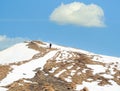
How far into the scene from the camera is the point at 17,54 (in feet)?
373

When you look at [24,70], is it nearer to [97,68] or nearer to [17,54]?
[97,68]

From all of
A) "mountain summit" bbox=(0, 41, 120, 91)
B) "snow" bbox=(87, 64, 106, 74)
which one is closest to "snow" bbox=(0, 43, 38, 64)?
"mountain summit" bbox=(0, 41, 120, 91)

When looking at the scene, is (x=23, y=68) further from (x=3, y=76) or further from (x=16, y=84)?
(x=16, y=84)

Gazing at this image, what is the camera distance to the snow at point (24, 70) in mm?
83625

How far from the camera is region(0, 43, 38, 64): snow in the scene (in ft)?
350

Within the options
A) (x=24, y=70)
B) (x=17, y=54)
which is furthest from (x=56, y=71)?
(x=17, y=54)

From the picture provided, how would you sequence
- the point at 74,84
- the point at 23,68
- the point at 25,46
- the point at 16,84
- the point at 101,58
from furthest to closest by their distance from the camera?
the point at 25,46 < the point at 101,58 < the point at 23,68 < the point at 74,84 < the point at 16,84

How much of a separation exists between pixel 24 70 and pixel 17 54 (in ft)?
75.9

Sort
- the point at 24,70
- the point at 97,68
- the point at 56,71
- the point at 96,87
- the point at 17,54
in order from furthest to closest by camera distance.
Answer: the point at 17,54, the point at 97,68, the point at 56,71, the point at 24,70, the point at 96,87

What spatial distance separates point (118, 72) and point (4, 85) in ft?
103

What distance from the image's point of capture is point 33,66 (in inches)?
3725

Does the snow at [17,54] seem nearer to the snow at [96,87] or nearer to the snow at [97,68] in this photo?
the snow at [97,68]

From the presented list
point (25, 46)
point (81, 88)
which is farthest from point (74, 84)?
point (25, 46)

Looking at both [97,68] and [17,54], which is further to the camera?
[17,54]
